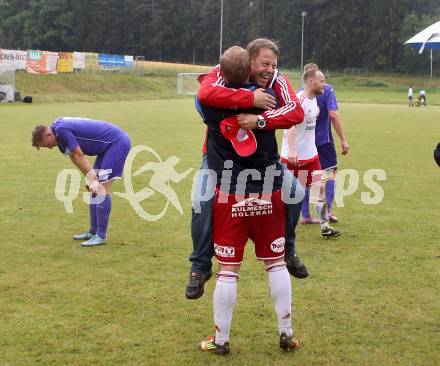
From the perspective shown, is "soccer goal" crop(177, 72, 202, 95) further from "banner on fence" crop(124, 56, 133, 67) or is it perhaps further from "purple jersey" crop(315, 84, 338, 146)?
"purple jersey" crop(315, 84, 338, 146)

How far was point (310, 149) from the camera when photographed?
25.3 feet

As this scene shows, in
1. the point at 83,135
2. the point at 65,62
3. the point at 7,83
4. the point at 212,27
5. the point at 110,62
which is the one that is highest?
the point at 212,27

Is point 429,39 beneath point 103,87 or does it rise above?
beneath

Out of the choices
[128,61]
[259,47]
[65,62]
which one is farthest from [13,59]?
[259,47]

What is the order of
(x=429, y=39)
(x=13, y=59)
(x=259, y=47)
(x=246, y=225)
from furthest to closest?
(x=13, y=59)
(x=429, y=39)
(x=246, y=225)
(x=259, y=47)

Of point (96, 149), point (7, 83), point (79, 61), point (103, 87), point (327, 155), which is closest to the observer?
point (96, 149)

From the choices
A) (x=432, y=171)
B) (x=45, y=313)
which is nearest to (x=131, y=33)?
(x=432, y=171)

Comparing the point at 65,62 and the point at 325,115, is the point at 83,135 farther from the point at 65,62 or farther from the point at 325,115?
the point at 65,62

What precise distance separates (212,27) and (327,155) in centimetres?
9834

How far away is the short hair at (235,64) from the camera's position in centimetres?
388

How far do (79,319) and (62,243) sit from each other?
104 inches

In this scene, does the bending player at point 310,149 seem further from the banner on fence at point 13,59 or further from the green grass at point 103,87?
the banner on fence at point 13,59

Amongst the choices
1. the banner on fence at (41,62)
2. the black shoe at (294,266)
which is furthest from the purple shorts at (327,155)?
the banner on fence at (41,62)

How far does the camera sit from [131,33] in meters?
106
